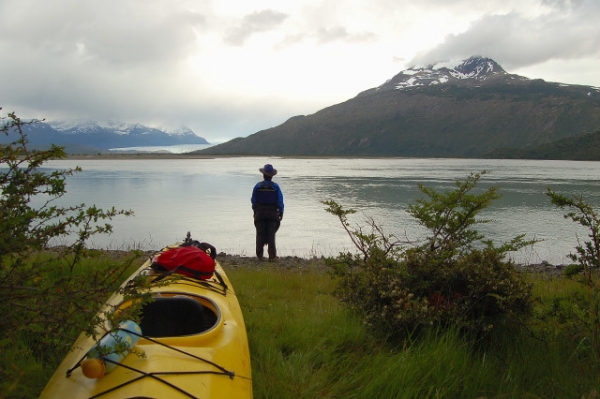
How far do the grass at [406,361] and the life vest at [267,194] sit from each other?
4.50 metres

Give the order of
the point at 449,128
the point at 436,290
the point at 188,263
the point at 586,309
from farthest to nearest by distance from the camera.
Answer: the point at 449,128 → the point at 188,263 → the point at 436,290 → the point at 586,309

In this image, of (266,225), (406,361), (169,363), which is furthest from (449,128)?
(169,363)

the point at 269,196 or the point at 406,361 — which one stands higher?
the point at 269,196

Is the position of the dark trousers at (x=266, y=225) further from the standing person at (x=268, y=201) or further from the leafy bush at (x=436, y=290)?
the leafy bush at (x=436, y=290)

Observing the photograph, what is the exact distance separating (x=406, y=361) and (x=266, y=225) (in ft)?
19.9

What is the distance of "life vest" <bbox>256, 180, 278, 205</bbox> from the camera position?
8.79 meters

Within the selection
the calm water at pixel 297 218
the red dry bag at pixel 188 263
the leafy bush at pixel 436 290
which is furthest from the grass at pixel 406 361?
the calm water at pixel 297 218

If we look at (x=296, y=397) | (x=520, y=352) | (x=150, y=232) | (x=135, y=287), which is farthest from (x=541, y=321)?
(x=150, y=232)

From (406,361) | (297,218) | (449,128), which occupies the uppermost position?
(449,128)

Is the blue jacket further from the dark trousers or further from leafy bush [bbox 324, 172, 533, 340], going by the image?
leafy bush [bbox 324, 172, 533, 340]

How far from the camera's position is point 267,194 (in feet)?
29.0

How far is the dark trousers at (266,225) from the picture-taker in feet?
29.2

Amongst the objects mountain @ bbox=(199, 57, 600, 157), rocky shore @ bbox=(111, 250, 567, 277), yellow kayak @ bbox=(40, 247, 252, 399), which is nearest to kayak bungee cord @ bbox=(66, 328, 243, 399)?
yellow kayak @ bbox=(40, 247, 252, 399)

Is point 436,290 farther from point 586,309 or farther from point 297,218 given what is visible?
point 297,218
